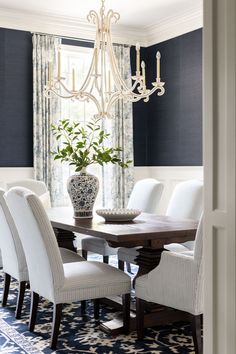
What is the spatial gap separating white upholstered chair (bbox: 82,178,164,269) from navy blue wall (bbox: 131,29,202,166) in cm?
150

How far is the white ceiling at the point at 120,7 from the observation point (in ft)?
19.5

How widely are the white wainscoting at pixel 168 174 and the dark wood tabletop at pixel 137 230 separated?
2474mm

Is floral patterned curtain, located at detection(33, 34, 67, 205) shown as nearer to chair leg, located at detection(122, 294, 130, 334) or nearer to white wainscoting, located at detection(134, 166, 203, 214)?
white wainscoting, located at detection(134, 166, 203, 214)

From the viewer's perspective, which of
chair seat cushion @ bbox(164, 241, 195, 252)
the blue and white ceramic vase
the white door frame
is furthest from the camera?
chair seat cushion @ bbox(164, 241, 195, 252)

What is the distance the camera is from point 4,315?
3924mm

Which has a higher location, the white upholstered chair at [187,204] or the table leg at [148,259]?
the white upholstered chair at [187,204]

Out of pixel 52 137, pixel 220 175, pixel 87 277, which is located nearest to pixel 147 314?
pixel 87 277

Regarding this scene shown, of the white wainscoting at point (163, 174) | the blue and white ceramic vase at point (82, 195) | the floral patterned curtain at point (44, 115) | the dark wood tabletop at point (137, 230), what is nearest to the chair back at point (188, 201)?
the dark wood tabletop at point (137, 230)

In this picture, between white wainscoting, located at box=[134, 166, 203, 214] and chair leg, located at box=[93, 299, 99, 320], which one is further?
white wainscoting, located at box=[134, 166, 203, 214]

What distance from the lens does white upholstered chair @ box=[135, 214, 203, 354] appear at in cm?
297

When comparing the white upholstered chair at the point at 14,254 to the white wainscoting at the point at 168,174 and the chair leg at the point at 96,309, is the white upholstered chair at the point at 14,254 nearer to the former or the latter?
the chair leg at the point at 96,309

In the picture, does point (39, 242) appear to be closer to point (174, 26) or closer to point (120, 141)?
point (120, 141)

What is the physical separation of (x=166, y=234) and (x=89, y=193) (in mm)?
1129

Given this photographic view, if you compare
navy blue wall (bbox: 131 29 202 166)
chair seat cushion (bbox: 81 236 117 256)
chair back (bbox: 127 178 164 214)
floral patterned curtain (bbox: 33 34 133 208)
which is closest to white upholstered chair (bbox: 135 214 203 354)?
chair seat cushion (bbox: 81 236 117 256)
